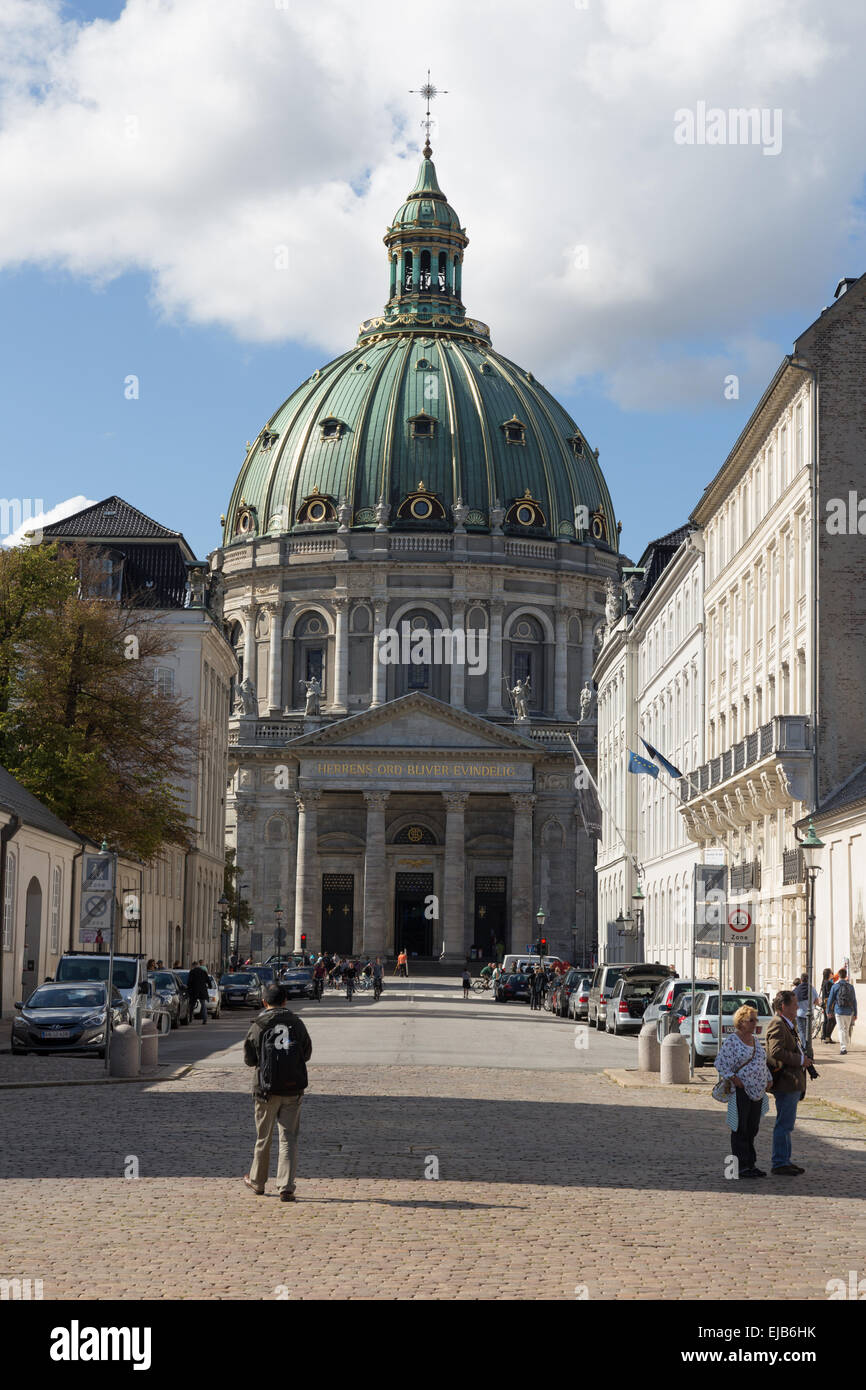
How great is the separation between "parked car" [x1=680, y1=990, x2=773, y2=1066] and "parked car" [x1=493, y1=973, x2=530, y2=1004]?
39.0 m

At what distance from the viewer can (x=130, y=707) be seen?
49.2 m

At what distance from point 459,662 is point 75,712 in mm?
79106

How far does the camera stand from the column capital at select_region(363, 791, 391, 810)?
114312 millimetres

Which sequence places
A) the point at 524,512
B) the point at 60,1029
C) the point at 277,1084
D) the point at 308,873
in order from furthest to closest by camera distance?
1. the point at 524,512
2. the point at 308,873
3. the point at 60,1029
4. the point at 277,1084

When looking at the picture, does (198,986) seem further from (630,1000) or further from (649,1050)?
(649,1050)

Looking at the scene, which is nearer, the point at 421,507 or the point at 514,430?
the point at 421,507

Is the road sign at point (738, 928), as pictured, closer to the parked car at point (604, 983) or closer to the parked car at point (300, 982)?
the parked car at point (604, 983)

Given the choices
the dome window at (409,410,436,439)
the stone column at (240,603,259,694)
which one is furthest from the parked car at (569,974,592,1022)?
the dome window at (409,410,436,439)

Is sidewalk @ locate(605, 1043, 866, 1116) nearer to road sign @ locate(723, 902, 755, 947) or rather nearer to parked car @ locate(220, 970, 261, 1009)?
road sign @ locate(723, 902, 755, 947)

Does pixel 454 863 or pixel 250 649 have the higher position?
pixel 250 649

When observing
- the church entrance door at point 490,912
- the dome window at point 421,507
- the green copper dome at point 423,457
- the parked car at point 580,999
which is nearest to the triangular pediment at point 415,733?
the church entrance door at point 490,912

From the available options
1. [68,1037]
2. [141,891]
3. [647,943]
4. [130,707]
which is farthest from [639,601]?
[68,1037]

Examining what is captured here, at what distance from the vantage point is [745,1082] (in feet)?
53.1

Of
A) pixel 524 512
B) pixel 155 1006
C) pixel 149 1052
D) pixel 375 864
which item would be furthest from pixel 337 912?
pixel 149 1052
